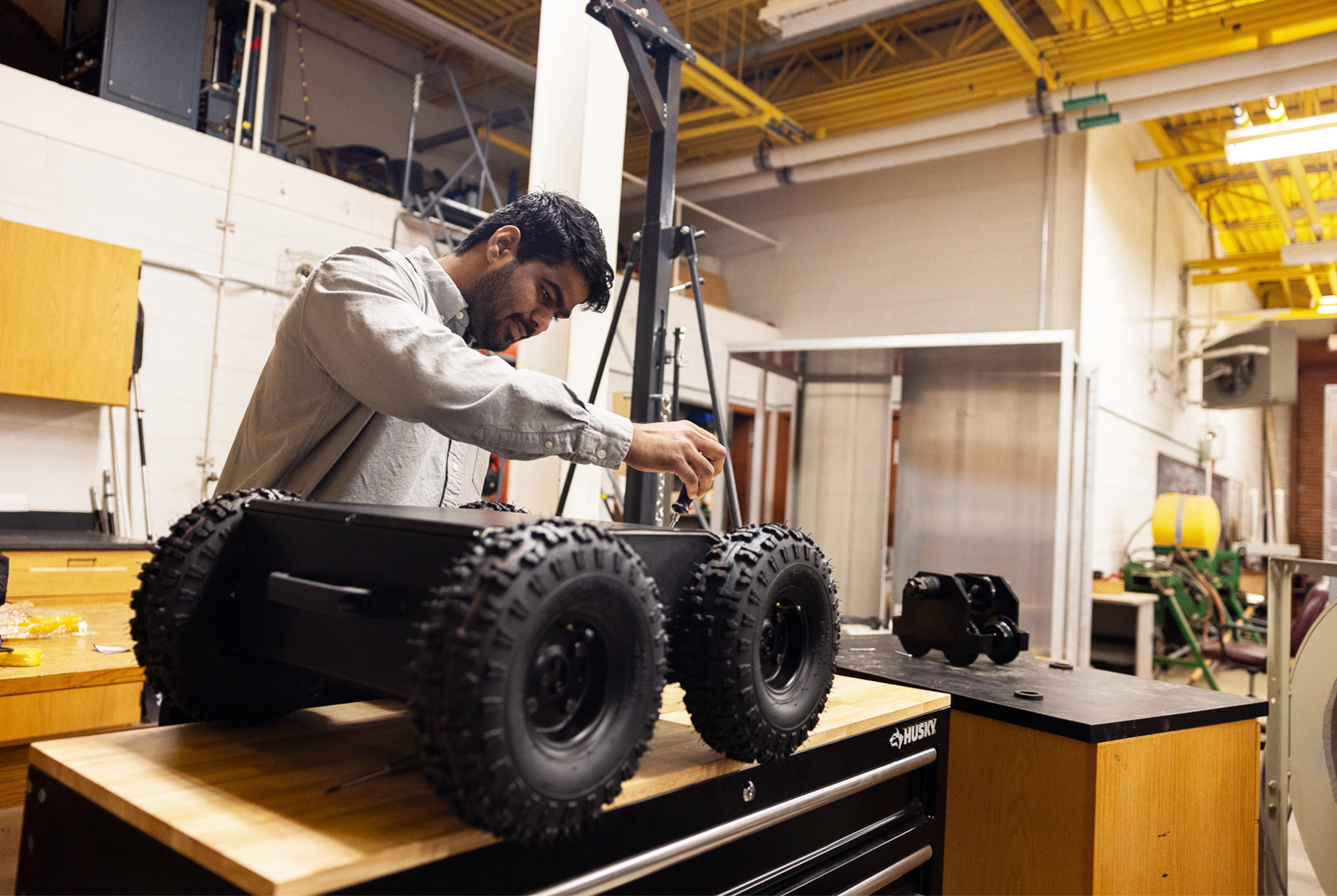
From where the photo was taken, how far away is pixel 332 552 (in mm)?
639

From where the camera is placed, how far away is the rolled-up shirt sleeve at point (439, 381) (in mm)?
773

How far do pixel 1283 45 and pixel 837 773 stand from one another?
5.06m

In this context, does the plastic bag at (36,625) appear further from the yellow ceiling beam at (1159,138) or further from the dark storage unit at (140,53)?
the yellow ceiling beam at (1159,138)

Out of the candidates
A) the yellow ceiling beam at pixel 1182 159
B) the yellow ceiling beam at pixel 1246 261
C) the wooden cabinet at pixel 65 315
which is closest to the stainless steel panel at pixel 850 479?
the wooden cabinet at pixel 65 315

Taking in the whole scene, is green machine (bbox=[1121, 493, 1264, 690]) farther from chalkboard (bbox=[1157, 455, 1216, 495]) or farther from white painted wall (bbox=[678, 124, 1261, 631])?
chalkboard (bbox=[1157, 455, 1216, 495])

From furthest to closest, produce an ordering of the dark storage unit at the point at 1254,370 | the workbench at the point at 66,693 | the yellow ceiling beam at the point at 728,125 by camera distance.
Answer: the dark storage unit at the point at 1254,370 → the yellow ceiling beam at the point at 728,125 → the workbench at the point at 66,693

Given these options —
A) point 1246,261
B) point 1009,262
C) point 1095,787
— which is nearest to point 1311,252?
point 1246,261

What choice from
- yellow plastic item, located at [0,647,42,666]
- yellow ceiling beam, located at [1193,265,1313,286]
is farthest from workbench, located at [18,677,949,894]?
yellow ceiling beam, located at [1193,265,1313,286]

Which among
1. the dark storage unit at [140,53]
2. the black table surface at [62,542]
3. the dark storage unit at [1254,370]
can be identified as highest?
the dark storage unit at [140,53]

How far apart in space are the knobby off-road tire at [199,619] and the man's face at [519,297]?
0.44 m

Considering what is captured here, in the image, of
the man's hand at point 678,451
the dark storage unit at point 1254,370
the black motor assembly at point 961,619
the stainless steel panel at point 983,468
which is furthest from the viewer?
the dark storage unit at point 1254,370

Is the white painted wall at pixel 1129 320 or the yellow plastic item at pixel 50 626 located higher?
the white painted wall at pixel 1129 320

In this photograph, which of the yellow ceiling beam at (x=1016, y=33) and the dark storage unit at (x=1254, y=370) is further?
the dark storage unit at (x=1254, y=370)

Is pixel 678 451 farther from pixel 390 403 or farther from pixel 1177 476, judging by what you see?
pixel 1177 476
